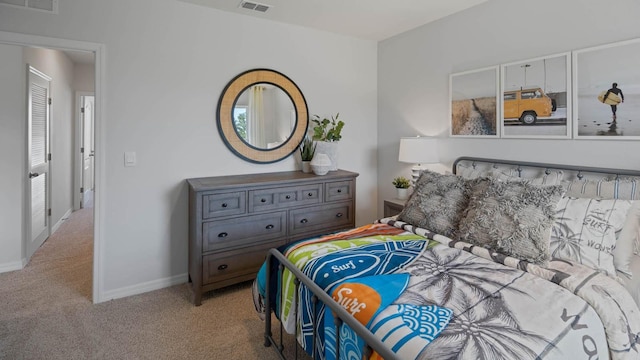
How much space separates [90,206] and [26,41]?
4.73m

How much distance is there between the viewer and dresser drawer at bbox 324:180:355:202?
11.3ft

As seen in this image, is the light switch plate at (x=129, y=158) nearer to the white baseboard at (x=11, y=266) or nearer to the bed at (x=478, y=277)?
the bed at (x=478, y=277)

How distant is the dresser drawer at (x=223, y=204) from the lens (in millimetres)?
2777

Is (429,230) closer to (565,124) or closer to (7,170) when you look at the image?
(565,124)

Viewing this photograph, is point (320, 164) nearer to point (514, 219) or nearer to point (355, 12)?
point (355, 12)

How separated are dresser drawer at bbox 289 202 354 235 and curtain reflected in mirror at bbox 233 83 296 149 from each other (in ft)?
2.63

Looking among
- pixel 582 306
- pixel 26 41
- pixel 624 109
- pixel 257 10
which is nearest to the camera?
pixel 582 306

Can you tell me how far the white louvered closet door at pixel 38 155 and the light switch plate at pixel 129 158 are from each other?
1.62 m

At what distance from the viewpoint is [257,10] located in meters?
3.17

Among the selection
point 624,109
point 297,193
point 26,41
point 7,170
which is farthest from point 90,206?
point 624,109

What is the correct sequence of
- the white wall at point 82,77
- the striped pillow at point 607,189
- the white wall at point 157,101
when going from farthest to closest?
the white wall at point 82,77, the white wall at point 157,101, the striped pillow at point 607,189

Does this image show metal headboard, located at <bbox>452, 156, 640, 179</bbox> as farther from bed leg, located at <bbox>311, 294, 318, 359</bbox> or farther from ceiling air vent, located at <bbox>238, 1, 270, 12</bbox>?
ceiling air vent, located at <bbox>238, 1, 270, 12</bbox>

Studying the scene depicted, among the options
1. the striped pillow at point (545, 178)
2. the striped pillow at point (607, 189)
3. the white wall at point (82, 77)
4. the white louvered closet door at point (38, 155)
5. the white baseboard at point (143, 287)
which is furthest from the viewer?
the white wall at point (82, 77)

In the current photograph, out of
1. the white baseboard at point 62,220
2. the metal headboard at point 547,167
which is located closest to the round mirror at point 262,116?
the metal headboard at point 547,167
